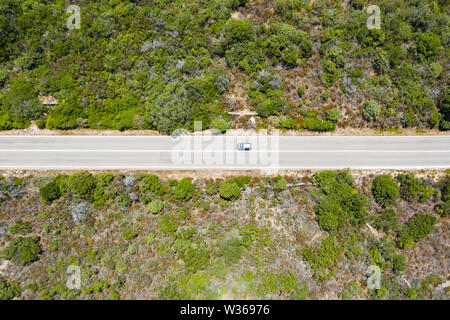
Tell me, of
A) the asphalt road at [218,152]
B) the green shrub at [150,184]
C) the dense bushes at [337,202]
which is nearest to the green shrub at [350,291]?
the dense bushes at [337,202]

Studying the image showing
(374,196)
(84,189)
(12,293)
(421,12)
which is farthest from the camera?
(421,12)

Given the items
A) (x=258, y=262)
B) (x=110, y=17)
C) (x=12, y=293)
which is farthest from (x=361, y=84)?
(x=12, y=293)

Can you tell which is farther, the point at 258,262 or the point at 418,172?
the point at 418,172

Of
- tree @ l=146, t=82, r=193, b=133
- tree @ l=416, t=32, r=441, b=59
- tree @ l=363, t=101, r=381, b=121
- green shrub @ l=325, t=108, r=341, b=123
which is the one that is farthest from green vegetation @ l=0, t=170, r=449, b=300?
tree @ l=416, t=32, r=441, b=59

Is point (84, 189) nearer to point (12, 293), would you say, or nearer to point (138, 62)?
point (12, 293)

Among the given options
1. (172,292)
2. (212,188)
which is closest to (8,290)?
(172,292)

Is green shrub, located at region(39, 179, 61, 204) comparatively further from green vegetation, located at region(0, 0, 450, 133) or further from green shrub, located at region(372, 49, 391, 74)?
green shrub, located at region(372, 49, 391, 74)

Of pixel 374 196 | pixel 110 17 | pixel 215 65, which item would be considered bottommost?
pixel 374 196
